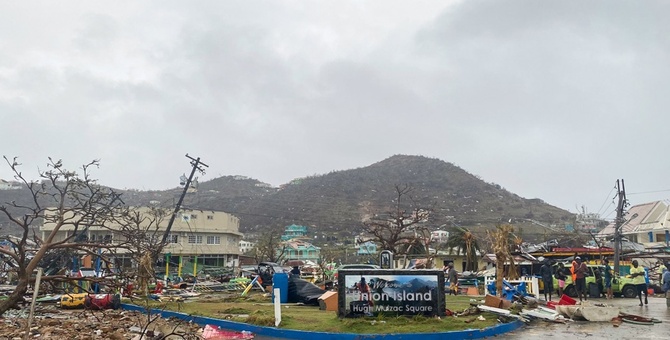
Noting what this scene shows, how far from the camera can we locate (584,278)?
2189cm

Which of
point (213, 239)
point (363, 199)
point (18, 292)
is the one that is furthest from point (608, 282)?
point (363, 199)

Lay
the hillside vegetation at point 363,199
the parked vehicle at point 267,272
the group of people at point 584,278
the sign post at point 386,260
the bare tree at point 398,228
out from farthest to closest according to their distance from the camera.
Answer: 1. the hillside vegetation at point 363,199
2. the bare tree at point 398,228
3. the parked vehicle at point 267,272
4. the sign post at point 386,260
5. the group of people at point 584,278

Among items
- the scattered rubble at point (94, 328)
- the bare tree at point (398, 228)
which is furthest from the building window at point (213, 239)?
the scattered rubble at point (94, 328)

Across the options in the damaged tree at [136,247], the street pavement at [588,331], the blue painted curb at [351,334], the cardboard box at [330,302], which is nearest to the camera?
the damaged tree at [136,247]

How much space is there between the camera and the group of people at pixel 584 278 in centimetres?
2102

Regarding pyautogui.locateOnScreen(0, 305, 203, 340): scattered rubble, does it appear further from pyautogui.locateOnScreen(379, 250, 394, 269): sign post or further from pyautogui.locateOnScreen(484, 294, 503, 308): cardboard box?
pyautogui.locateOnScreen(379, 250, 394, 269): sign post

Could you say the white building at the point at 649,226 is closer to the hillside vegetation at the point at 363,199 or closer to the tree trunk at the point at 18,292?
the hillside vegetation at the point at 363,199

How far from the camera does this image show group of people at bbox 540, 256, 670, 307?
68.9 feet

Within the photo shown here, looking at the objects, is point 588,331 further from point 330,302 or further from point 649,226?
point 649,226

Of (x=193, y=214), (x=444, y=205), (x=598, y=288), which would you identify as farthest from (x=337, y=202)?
(x=598, y=288)

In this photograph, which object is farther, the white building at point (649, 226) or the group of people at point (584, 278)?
the white building at point (649, 226)

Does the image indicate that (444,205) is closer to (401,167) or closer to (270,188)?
(401,167)

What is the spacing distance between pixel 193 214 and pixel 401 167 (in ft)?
Result: 390

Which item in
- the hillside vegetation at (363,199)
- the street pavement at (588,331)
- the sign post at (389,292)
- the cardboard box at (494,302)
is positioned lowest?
the street pavement at (588,331)
